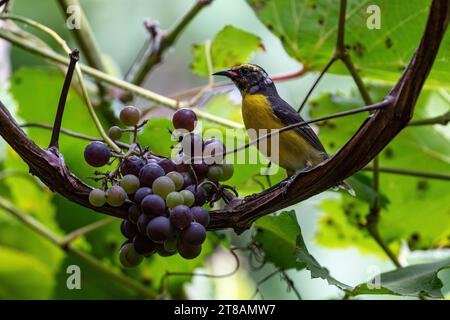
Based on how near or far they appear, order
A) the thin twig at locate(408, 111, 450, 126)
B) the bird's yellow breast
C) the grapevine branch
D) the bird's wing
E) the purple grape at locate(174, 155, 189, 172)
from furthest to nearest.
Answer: the thin twig at locate(408, 111, 450, 126)
the bird's wing
the bird's yellow breast
the purple grape at locate(174, 155, 189, 172)
the grapevine branch

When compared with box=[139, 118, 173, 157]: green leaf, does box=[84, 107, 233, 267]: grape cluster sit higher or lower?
lower

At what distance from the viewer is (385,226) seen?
2.24 meters

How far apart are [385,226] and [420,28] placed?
2.37 ft

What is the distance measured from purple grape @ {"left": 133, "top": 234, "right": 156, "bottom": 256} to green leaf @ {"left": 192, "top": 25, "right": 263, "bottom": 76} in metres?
1.04

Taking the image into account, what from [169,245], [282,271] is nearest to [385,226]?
[282,271]

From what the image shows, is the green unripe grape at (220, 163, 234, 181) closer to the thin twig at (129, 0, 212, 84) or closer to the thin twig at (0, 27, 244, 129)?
the thin twig at (0, 27, 244, 129)

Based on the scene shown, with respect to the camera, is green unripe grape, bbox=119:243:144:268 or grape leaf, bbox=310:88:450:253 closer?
green unripe grape, bbox=119:243:144:268

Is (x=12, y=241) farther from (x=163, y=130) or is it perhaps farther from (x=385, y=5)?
(x=385, y=5)

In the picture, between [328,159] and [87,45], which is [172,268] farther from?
[328,159]

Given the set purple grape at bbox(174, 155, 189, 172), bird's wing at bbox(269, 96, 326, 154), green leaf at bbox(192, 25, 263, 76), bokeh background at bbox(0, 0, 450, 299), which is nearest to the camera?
purple grape at bbox(174, 155, 189, 172)

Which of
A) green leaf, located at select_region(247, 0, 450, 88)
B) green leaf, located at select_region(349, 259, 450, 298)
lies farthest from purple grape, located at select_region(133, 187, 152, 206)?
green leaf, located at select_region(247, 0, 450, 88)

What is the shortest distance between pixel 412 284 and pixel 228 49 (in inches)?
39.9

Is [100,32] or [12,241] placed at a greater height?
[100,32]

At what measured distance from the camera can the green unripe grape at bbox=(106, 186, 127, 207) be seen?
3.50 feet
